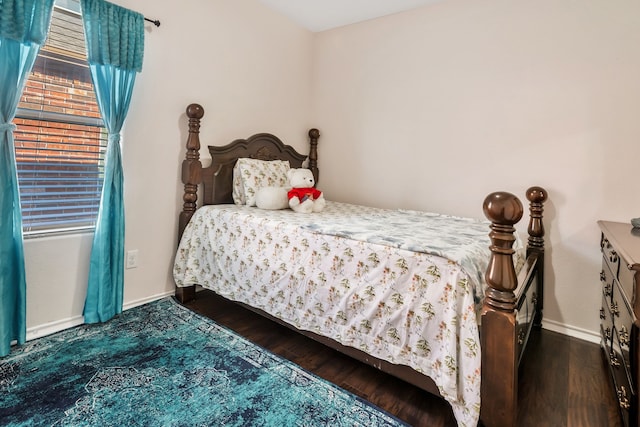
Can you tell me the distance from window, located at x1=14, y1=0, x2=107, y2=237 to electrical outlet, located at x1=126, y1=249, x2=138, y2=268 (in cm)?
31

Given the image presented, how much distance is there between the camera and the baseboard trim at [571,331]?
87.0 inches

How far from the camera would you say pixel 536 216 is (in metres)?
2.27

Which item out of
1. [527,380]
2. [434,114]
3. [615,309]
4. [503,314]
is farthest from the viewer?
[434,114]

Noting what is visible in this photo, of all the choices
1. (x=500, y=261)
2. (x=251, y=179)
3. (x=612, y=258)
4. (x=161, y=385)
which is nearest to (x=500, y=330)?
(x=500, y=261)

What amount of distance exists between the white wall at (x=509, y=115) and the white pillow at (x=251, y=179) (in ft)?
2.78

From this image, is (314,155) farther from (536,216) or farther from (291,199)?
(536,216)

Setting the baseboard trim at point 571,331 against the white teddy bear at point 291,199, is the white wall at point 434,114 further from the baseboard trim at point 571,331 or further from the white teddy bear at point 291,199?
the white teddy bear at point 291,199

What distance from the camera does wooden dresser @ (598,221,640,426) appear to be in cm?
111

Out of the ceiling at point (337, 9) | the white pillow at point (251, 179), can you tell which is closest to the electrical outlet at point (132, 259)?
the white pillow at point (251, 179)

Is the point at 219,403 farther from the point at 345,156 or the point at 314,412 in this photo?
the point at 345,156

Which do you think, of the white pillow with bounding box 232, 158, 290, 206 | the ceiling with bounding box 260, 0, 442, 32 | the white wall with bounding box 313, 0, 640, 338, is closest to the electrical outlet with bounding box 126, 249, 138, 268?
the white pillow with bounding box 232, 158, 290, 206

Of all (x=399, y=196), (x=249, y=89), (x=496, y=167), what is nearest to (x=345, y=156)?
(x=399, y=196)

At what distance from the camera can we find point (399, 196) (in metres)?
3.01

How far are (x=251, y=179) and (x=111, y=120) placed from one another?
3.30 feet
